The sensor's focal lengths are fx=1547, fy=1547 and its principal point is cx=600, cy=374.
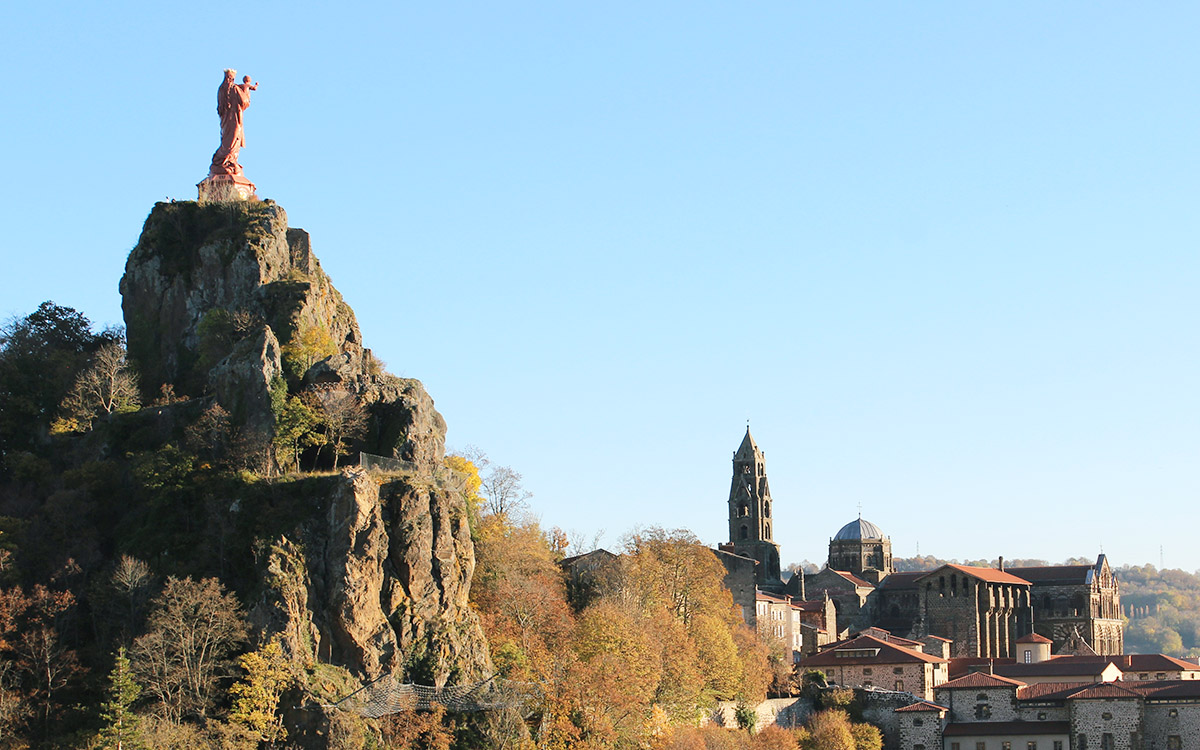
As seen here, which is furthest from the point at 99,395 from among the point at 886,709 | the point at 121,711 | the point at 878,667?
the point at 878,667

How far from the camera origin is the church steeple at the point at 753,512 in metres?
130

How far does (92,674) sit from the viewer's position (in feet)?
180

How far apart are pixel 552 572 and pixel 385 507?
57.6ft

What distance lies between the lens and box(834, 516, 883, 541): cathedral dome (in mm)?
136500

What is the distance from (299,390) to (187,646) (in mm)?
13622

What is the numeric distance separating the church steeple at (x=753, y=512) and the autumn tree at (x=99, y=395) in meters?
70.9

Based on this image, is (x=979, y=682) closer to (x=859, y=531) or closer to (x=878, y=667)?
(x=878, y=667)

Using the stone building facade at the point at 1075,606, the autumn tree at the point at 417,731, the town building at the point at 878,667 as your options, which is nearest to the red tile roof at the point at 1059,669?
the town building at the point at 878,667

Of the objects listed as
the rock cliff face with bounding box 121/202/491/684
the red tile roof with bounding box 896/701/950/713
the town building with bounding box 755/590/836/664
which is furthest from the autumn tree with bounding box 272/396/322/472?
the town building with bounding box 755/590/836/664

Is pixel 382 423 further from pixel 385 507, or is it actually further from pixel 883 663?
pixel 883 663

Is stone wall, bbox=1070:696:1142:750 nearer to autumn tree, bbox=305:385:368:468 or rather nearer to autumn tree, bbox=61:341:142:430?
autumn tree, bbox=305:385:368:468

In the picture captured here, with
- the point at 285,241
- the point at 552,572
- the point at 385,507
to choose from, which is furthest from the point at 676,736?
the point at 285,241

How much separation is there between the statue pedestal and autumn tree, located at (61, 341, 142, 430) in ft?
33.5

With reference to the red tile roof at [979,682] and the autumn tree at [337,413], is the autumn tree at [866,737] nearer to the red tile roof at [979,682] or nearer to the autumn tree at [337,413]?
the red tile roof at [979,682]
